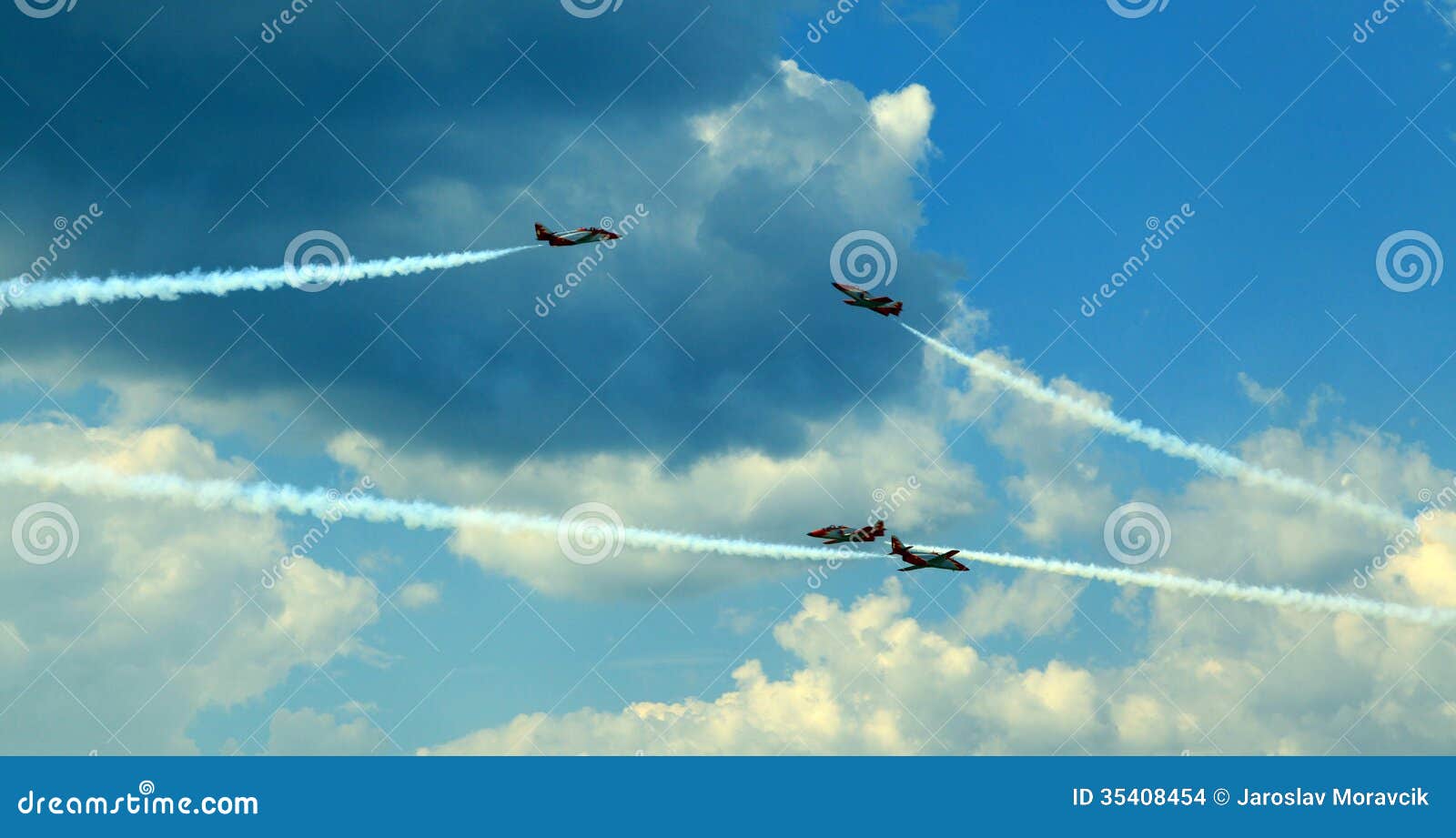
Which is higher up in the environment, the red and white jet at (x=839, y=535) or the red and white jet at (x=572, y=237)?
the red and white jet at (x=572, y=237)

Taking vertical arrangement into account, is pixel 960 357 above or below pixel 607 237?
below

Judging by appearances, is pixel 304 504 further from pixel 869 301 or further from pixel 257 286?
pixel 869 301

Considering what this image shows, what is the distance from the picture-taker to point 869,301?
183500 mm

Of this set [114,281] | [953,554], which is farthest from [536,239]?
[953,554]

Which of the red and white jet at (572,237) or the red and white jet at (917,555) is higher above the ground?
the red and white jet at (572,237)

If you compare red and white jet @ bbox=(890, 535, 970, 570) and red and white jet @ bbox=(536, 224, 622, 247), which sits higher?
red and white jet @ bbox=(536, 224, 622, 247)

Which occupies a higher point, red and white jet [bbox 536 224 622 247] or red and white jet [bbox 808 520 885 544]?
red and white jet [bbox 536 224 622 247]

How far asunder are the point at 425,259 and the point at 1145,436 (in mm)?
86769

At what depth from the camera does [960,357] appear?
18462 centimetres

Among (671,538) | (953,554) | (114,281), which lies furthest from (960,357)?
(114,281)

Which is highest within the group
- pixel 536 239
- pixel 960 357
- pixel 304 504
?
pixel 536 239
